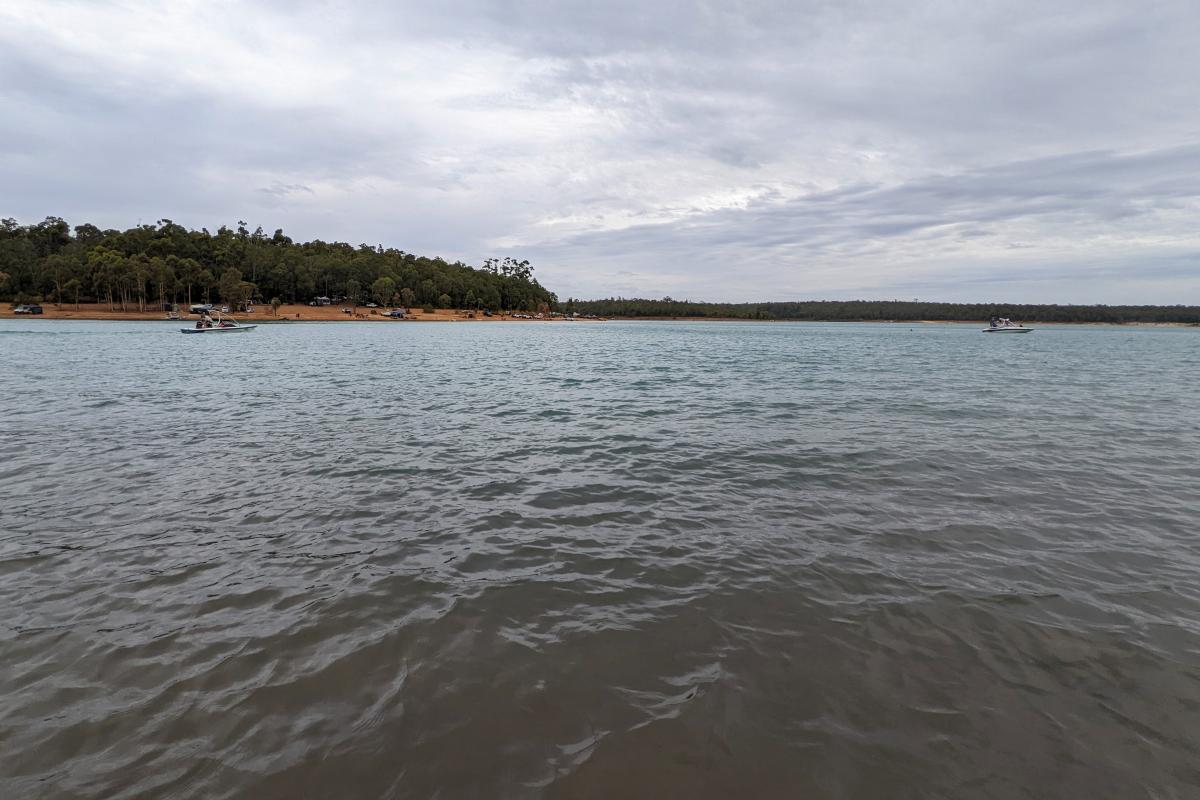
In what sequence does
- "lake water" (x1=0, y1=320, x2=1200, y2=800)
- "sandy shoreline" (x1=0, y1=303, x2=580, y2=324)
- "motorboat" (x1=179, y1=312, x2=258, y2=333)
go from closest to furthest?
"lake water" (x1=0, y1=320, x2=1200, y2=800), "motorboat" (x1=179, y1=312, x2=258, y2=333), "sandy shoreline" (x1=0, y1=303, x2=580, y2=324)

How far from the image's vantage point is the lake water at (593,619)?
14.1ft

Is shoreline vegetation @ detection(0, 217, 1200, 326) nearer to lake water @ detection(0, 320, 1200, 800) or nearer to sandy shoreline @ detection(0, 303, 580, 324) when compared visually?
sandy shoreline @ detection(0, 303, 580, 324)

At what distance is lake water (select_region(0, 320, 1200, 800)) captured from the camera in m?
4.30

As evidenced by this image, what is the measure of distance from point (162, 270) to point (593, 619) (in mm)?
167268

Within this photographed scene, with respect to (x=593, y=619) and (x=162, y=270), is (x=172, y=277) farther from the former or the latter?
(x=593, y=619)

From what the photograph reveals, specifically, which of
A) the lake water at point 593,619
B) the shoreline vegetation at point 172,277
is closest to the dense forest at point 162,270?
the shoreline vegetation at point 172,277

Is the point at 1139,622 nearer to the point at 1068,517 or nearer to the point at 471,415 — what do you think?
the point at 1068,517

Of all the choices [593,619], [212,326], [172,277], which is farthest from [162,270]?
[593,619]

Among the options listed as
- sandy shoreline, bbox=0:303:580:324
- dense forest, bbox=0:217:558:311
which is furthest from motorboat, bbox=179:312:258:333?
dense forest, bbox=0:217:558:311

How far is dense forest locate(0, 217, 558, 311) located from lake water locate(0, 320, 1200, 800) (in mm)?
156943

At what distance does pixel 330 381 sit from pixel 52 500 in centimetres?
1941

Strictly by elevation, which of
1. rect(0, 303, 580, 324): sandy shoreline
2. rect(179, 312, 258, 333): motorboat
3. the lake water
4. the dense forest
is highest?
the dense forest

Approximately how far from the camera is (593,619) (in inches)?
251

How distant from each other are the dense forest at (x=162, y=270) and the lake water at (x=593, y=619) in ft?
515
